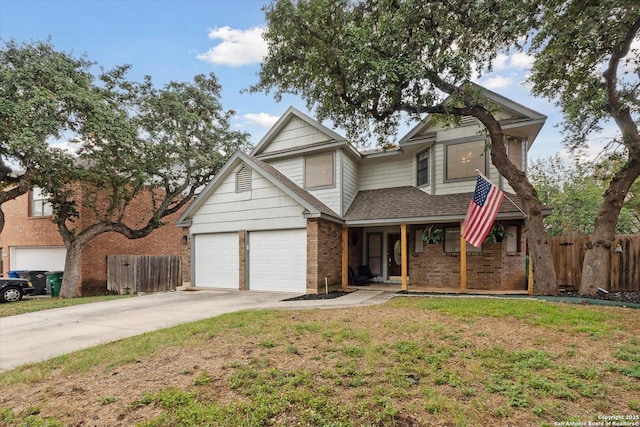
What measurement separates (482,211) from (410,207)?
2670 millimetres

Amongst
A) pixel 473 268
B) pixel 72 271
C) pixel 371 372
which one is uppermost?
pixel 473 268

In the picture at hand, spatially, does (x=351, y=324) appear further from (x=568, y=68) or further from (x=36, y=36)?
(x=36, y=36)

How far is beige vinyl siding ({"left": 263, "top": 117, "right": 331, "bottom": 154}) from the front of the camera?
12.5m

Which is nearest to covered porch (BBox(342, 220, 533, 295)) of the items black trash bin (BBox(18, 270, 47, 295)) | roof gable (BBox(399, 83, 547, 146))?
roof gable (BBox(399, 83, 547, 146))

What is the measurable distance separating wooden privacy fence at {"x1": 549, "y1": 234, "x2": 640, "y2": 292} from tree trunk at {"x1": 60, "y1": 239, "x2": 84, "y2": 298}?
1827cm

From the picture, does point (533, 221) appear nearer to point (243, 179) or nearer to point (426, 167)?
point (426, 167)

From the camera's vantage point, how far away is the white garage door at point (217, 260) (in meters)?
11.6

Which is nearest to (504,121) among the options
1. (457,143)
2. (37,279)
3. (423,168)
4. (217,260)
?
(457,143)

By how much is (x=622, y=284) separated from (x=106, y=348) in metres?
13.3

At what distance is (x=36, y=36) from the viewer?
10.9 m

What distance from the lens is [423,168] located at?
12078 mm

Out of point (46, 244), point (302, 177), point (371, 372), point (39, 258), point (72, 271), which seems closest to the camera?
point (371, 372)

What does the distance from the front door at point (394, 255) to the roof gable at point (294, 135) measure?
4.54 meters

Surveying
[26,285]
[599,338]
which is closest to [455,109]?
[599,338]
